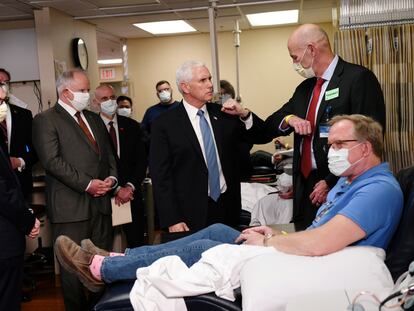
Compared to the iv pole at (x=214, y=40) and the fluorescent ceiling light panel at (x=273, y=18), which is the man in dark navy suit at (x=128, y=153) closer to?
the iv pole at (x=214, y=40)

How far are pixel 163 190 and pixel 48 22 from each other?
9.92ft

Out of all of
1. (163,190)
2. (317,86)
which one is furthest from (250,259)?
(317,86)

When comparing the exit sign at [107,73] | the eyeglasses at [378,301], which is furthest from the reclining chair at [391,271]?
the exit sign at [107,73]

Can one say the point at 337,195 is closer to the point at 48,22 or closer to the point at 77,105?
the point at 77,105

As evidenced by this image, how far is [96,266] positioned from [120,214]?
4.29 ft

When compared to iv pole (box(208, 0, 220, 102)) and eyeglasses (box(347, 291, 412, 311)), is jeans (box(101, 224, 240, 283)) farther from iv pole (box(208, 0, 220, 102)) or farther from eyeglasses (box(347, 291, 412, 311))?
iv pole (box(208, 0, 220, 102))

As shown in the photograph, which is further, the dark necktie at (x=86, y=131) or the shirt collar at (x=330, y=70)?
the dark necktie at (x=86, y=131)

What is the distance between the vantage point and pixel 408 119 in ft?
11.0

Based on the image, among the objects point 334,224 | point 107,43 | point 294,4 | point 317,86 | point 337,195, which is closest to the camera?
point 334,224

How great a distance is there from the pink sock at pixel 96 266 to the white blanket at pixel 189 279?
25 centimetres

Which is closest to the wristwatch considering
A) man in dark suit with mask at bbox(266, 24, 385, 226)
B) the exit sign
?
man in dark suit with mask at bbox(266, 24, 385, 226)

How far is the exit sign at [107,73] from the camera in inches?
A: 489

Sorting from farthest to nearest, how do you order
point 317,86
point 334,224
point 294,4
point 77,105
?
point 294,4 → point 77,105 → point 317,86 → point 334,224

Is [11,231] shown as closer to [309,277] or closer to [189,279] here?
[189,279]
